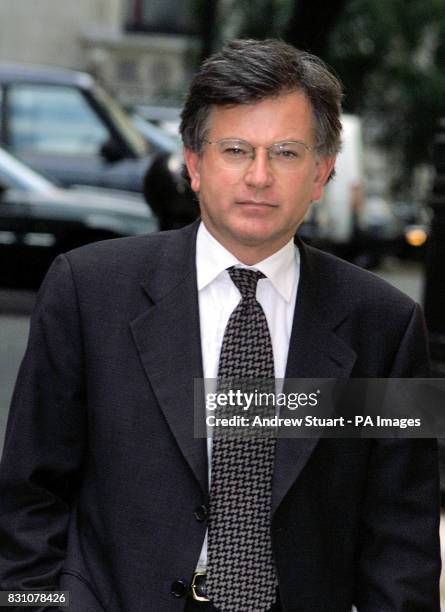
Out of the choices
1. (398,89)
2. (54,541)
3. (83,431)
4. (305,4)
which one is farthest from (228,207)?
(398,89)

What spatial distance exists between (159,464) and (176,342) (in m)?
0.25

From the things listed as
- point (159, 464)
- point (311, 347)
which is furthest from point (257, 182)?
point (159, 464)

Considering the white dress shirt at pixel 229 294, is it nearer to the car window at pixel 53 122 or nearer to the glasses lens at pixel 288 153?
the glasses lens at pixel 288 153

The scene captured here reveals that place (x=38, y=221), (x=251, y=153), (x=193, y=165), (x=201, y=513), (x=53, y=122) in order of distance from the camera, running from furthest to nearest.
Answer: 1. (x=53, y=122)
2. (x=38, y=221)
3. (x=193, y=165)
4. (x=251, y=153)
5. (x=201, y=513)

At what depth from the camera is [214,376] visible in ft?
9.78

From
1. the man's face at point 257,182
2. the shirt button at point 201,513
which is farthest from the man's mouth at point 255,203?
the shirt button at point 201,513

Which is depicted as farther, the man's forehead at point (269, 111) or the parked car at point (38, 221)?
the parked car at point (38, 221)

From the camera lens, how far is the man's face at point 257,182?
2965 millimetres

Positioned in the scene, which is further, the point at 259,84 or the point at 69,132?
A: the point at 69,132

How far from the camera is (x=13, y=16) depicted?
1379 inches

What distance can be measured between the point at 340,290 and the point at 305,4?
8.83m

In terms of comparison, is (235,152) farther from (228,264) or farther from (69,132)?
(69,132)

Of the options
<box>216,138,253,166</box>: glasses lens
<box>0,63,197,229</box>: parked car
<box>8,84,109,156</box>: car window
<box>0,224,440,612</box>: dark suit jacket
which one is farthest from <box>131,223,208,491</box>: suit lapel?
<box>8,84,109,156</box>: car window

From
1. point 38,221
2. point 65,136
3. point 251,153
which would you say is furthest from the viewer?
point 65,136
